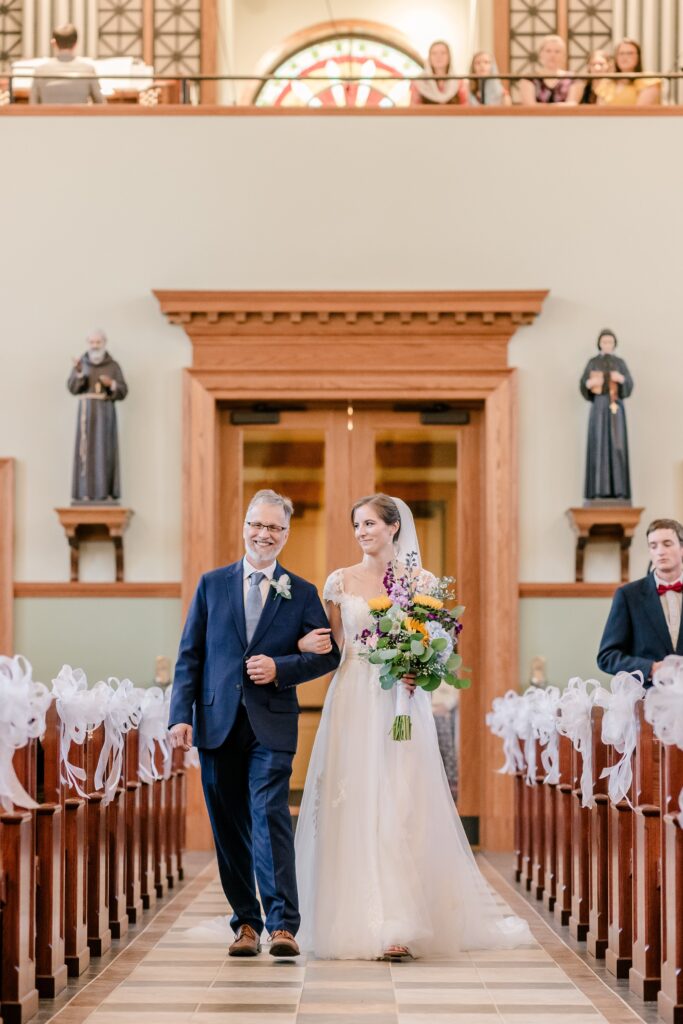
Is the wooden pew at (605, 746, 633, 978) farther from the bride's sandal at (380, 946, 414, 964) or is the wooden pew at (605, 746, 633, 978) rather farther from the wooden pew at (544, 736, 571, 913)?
the wooden pew at (544, 736, 571, 913)

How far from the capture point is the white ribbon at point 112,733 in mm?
6168

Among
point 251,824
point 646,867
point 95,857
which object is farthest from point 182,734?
point 646,867

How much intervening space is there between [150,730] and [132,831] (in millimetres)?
575

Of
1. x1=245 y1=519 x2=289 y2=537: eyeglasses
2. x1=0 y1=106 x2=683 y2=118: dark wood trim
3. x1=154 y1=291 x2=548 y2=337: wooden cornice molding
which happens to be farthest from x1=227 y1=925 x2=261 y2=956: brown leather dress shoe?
x1=0 y1=106 x2=683 y2=118: dark wood trim

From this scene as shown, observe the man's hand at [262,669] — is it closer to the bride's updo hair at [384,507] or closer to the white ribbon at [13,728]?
the bride's updo hair at [384,507]

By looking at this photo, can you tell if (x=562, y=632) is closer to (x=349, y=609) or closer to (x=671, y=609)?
(x=671, y=609)

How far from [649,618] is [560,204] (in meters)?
4.92

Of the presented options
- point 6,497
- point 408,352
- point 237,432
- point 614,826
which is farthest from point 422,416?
point 614,826

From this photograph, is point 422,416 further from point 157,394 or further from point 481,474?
point 157,394

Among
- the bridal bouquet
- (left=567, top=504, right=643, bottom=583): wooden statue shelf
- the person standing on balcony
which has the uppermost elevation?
the person standing on balcony

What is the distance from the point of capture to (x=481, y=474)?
34.9ft

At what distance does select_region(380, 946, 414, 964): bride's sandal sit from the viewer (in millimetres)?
5652

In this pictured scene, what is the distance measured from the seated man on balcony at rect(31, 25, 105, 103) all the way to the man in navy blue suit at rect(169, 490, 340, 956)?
20.0 ft

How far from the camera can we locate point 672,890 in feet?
15.5
